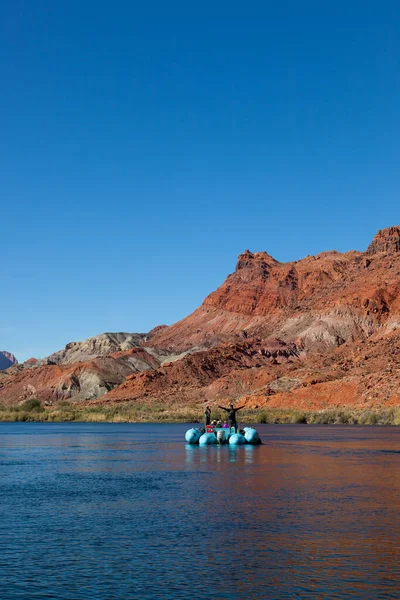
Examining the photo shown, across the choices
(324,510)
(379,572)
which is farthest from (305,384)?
(379,572)

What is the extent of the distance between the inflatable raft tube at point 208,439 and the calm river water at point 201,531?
14.5m

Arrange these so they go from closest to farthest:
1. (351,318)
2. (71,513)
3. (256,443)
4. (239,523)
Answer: (239,523), (71,513), (256,443), (351,318)

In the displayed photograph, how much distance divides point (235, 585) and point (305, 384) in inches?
4417

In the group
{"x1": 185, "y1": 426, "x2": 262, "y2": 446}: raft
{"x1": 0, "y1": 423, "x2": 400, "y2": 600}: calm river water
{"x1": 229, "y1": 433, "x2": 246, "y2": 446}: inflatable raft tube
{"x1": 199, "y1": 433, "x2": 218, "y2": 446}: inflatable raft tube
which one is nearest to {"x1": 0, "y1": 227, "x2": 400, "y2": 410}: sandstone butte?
{"x1": 185, "y1": 426, "x2": 262, "y2": 446}: raft

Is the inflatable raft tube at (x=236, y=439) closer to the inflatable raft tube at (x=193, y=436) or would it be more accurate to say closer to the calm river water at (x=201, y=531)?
the inflatable raft tube at (x=193, y=436)

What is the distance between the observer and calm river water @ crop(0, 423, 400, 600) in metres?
14.2

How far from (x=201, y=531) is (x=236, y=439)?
31.8m

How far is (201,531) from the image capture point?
1931 cm

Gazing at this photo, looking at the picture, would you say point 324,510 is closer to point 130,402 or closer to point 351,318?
point 130,402

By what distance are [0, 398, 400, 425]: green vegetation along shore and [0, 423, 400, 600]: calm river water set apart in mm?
60990

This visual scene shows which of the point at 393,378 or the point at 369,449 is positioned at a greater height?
the point at 393,378

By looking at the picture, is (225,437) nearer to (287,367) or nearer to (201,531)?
(201,531)

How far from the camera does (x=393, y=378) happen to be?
4331 inches

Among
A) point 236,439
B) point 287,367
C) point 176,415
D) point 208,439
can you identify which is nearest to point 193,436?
point 208,439
